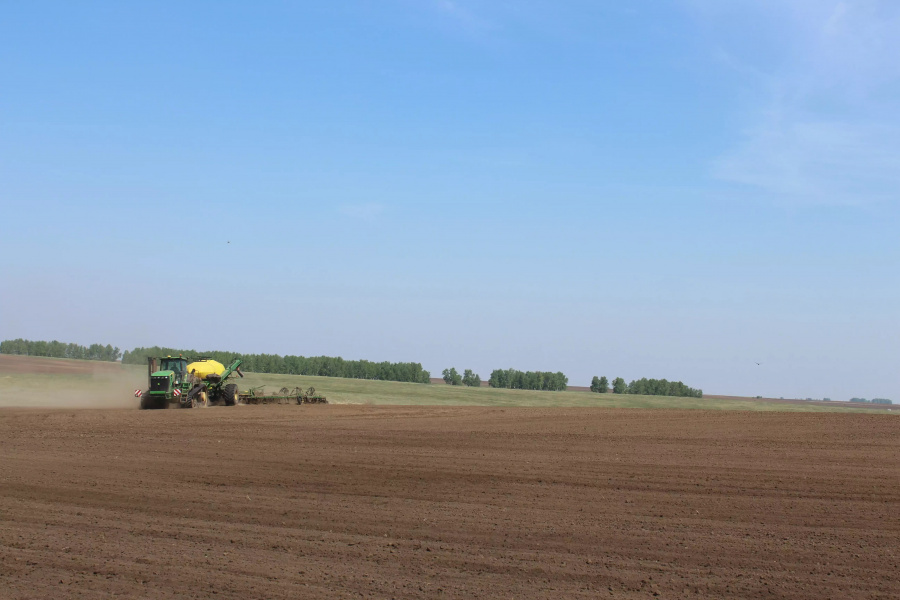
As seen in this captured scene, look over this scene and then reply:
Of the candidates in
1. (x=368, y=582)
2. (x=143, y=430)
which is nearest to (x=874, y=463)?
(x=368, y=582)

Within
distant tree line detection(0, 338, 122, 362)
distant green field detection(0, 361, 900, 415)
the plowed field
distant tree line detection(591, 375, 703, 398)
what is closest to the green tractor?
distant green field detection(0, 361, 900, 415)

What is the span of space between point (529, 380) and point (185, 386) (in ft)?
153

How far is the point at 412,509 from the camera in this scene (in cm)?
1340

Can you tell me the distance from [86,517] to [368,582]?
585cm

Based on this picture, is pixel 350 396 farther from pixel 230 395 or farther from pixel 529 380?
pixel 529 380

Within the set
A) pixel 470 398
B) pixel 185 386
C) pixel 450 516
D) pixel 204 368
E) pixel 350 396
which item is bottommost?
pixel 450 516

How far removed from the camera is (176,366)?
38.4m

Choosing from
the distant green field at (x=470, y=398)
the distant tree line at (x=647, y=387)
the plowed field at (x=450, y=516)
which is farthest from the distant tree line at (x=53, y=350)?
the plowed field at (x=450, y=516)

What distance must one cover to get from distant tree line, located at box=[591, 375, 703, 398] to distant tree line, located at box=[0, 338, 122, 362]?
60.2m

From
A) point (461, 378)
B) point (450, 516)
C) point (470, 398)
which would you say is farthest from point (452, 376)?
point (450, 516)

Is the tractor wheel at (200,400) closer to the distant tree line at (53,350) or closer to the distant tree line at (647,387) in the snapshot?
the distant tree line at (647,387)

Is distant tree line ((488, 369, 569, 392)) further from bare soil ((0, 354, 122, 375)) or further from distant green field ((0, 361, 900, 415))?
bare soil ((0, 354, 122, 375))

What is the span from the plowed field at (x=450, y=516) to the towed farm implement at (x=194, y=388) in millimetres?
13048

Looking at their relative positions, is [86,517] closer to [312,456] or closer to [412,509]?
[412,509]
